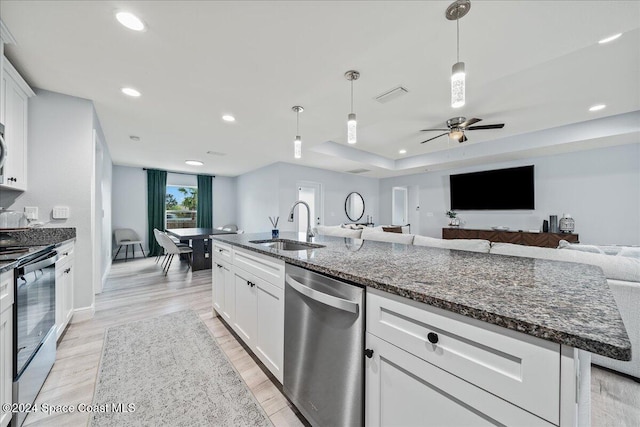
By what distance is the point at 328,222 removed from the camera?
6543mm

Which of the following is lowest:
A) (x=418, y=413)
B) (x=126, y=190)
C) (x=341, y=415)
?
(x=341, y=415)

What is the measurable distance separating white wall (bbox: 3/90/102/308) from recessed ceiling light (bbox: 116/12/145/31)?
1.53 m

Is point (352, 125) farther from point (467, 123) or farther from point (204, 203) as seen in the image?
point (204, 203)

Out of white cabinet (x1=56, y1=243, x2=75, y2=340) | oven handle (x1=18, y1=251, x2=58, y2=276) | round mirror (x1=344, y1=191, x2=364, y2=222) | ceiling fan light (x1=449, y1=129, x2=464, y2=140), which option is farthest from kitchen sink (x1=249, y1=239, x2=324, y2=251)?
round mirror (x1=344, y1=191, x2=364, y2=222)

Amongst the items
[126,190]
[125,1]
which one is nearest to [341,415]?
[125,1]

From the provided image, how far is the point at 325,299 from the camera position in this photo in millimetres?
1113

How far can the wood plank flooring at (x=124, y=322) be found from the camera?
1.48 m

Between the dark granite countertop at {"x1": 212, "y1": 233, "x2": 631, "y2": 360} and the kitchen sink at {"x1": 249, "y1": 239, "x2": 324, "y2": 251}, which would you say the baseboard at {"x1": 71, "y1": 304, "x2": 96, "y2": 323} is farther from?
the dark granite countertop at {"x1": 212, "y1": 233, "x2": 631, "y2": 360}

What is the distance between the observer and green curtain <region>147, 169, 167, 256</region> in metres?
6.45

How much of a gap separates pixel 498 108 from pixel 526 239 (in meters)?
3.02

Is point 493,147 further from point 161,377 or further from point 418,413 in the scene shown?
point 161,377

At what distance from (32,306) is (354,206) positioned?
640 cm

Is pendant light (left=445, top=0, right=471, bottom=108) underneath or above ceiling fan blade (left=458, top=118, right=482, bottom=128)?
underneath

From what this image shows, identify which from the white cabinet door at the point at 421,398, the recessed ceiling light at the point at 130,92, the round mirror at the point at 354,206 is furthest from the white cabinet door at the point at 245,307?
the round mirror at the point at 354,206
